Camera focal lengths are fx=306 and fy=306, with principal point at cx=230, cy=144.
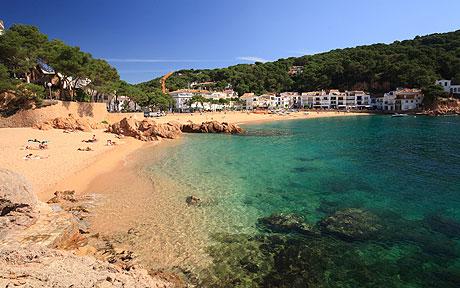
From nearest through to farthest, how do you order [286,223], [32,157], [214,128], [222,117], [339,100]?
[286,223]
[32,157]
[214,128]
[222,117]
[339,100]

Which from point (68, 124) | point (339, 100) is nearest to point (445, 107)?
point (339, 100)

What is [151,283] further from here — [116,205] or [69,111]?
[69,111]

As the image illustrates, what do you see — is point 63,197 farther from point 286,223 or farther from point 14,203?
point 286,223

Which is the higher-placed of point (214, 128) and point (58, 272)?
point (214, 128)

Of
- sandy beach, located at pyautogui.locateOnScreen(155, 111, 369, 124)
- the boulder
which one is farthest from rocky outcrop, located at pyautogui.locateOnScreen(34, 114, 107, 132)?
the boulder

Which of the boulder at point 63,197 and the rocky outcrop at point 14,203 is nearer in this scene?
the rocky outcrop at point 14,203

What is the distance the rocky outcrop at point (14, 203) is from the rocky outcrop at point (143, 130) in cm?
2927

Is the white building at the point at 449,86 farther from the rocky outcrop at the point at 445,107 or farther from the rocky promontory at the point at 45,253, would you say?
the rocky promontory at the point at 45,253

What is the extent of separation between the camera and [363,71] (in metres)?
117

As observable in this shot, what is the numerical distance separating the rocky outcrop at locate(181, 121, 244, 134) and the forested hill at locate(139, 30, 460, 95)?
72.5 meters

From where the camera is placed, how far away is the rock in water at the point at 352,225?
37.4 feet

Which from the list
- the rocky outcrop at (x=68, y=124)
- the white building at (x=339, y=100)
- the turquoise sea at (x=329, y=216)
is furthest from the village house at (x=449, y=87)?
the rocky outcrop at (x=68, y=124)

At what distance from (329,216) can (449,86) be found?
101 metres

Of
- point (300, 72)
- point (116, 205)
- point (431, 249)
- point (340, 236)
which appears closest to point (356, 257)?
point (340, 236)
